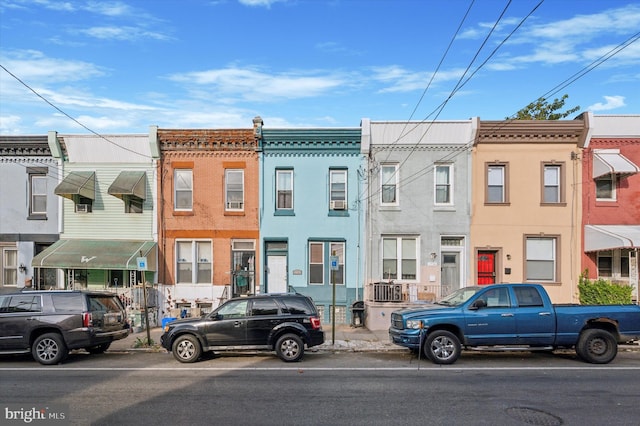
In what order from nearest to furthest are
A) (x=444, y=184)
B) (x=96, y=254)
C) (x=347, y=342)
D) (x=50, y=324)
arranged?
(x=50, y=324), (x=347, y=342), (x=96, y=254), (x=444, y=184)

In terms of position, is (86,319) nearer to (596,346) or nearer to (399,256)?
(399,256)

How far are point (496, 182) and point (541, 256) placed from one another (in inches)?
136

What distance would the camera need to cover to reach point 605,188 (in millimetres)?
18766

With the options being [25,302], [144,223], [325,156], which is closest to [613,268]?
[325,156]

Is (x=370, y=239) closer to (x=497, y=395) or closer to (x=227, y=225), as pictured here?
(x=227, y=225)

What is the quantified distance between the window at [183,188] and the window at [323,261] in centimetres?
547

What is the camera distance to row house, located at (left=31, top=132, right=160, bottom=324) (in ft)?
62.6

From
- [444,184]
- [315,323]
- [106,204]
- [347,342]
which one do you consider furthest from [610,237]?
[106,204]

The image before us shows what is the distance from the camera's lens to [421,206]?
62.4 ft

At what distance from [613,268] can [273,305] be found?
14391 millimetres

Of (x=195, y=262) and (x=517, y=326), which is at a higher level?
(x=195, y=262)

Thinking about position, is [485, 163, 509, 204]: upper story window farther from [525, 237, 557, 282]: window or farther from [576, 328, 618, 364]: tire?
[576, 328, 618, 364]: tire

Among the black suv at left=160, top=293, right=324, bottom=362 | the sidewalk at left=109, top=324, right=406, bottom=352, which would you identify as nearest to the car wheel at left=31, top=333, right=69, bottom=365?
the sidewalk at left=109, top=324, right=406, bottom=352

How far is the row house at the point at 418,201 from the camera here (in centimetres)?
1886
